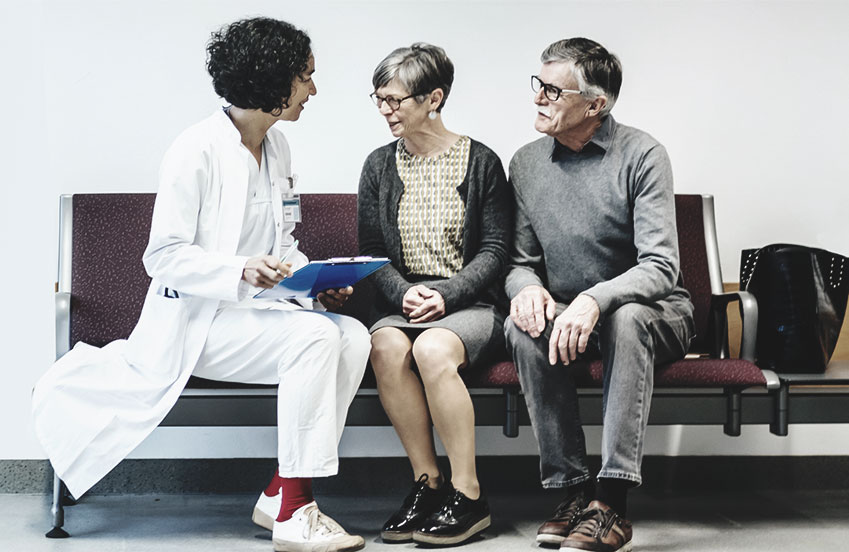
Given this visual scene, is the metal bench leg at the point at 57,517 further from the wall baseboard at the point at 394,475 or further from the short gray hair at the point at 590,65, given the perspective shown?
the short gray hair at the point at 590,65

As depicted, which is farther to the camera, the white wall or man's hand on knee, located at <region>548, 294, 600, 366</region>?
the white wall

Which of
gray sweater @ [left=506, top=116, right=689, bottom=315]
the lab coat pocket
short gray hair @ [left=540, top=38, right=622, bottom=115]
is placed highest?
short gray hair @ [left=540, top=38, right=622, bottom=115]

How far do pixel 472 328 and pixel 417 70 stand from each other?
2.68 ft

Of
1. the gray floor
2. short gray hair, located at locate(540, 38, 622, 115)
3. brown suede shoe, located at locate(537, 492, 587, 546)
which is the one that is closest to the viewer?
brown suede shoe, located at locate(537, 492, 587, 546)

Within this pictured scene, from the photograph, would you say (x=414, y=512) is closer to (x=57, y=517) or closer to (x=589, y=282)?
(x=589, y=282)

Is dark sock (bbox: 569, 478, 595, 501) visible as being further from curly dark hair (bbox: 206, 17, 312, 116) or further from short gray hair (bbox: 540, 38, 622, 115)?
curly dark hair (bbox: 206, 17, 312, 116)

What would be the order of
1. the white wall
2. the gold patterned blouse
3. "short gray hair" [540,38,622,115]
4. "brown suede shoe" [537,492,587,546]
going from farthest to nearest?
the white wall < the gold patterned blouse < "short gray hair" [540,38,622,115] < "brown suede shoe" [537,492,587,546]

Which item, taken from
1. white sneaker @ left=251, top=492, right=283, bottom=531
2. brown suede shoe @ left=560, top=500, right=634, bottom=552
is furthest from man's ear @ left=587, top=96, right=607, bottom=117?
white sneaker @ left=251, top=492, right=283, bottom=531

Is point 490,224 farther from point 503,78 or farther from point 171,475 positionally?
point 171,475

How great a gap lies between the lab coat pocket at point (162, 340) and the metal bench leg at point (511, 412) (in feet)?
3.10

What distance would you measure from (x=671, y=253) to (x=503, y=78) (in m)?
1.22

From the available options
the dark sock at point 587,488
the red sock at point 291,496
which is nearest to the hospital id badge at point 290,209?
the red sock at point 291,496

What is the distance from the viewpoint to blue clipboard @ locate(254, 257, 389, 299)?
2.56 metres

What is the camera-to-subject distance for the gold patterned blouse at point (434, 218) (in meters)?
3.06
